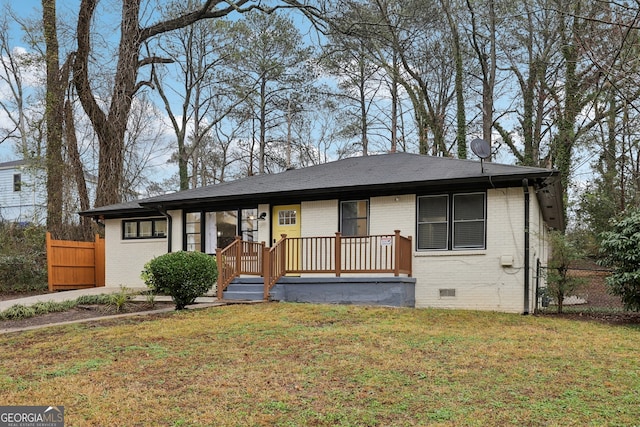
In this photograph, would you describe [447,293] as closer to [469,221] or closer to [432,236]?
[432,236]

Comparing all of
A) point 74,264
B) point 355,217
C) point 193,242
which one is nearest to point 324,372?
point 355,217

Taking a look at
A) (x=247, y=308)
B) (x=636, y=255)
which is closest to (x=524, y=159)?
(x=636, y=255)

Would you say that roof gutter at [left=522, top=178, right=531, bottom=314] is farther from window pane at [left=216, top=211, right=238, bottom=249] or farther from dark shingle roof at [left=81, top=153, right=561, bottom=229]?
window pane at [left=216, top=211, right=238, bottom=249]

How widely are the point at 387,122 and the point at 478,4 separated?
7529mm

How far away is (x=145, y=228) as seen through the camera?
15.8 metres

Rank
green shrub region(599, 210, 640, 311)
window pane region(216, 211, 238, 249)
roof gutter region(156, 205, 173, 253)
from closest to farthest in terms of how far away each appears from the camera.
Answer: green shrub region(599, 210, 640, 311), window pane region(216, 211, 238, 249), roof gutter region(156, 205, 173, 253)

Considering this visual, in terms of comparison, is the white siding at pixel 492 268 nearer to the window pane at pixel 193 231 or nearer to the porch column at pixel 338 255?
the porch column at pixel 338 255

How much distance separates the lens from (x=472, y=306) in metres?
11.1

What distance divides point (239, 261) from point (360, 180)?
3.30 metres

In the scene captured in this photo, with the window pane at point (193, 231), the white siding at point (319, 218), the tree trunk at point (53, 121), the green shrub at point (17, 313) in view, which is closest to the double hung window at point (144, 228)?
the window pane at point (193, 231)

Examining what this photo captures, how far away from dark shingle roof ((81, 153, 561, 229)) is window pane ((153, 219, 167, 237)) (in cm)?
73

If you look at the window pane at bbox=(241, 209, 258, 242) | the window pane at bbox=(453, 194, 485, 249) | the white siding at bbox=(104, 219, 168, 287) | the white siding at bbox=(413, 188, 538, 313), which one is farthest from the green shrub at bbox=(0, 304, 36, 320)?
the window pane at bbox=(453, 194, 485, 249)

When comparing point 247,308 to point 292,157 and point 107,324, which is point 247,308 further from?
point 292,157

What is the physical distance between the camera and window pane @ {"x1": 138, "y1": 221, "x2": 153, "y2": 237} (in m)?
15.7
